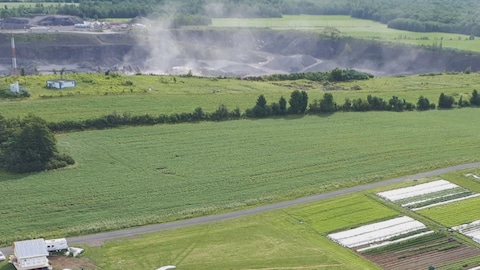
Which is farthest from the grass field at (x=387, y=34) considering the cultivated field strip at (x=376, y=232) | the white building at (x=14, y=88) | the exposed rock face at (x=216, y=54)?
the white building at (x=14, y=88)

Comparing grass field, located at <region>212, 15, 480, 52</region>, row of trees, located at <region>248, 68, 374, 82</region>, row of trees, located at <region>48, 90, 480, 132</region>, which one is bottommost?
row of trees, located at <region>48, 90, 480, 132</region>

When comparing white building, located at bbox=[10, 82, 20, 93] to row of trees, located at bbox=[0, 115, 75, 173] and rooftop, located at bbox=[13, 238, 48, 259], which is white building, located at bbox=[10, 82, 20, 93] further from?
rooftop, located at bbox=[13, 238, 48, 259]

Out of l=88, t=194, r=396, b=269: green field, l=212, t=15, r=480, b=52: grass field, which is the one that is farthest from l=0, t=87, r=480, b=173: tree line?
l=212, t=15, r=480, b=52: grass field

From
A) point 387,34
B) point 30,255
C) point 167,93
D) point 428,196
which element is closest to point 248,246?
point 30,255

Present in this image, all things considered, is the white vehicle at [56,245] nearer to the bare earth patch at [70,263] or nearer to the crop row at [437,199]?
the bare earth patch at [70,263]

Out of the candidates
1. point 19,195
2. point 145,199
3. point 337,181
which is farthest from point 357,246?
point 19,195

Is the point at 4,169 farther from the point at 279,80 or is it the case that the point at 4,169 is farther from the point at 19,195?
the point at 279,80
